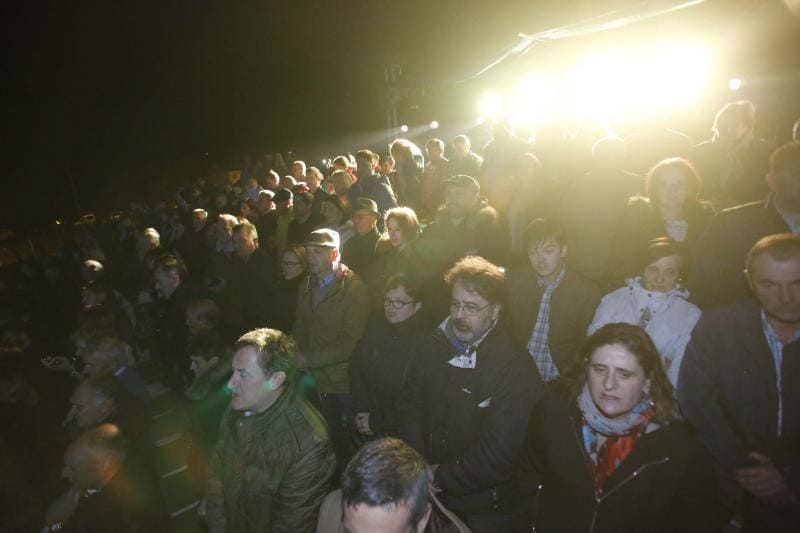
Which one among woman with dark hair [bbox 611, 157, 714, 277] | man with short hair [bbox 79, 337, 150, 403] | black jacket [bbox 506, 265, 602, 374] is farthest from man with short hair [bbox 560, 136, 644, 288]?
man with short hair [bbox 79, 337, 150, 403]

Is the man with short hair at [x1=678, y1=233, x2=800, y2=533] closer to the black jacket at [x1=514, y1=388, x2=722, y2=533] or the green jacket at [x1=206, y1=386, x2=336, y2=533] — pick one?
the black jacket at [x1=514, y1=388, x2=722, y2=533]

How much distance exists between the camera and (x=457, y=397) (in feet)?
9.11

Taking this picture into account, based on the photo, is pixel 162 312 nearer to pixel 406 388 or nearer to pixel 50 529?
pixel 50 529

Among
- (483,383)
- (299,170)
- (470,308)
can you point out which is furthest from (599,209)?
(299,170)

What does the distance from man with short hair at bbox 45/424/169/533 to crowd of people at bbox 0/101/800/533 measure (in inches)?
0.5

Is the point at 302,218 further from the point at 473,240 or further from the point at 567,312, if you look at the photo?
the point at 567,312

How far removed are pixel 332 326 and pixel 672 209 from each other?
10.3 feet

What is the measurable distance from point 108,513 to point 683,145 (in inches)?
251

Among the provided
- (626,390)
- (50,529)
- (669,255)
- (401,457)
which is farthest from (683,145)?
(50,529)

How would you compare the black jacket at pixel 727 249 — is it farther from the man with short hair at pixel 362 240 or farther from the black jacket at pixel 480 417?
the man with short hair at pixel 362 240

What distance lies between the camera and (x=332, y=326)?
415 centimetres

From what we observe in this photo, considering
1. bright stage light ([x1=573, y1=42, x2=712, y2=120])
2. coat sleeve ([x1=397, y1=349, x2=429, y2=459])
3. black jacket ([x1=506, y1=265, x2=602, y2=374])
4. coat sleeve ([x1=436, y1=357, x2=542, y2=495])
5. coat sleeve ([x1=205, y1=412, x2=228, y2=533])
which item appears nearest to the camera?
coat sleeve ([x1=436, y1=357, x2=542, y2=495])

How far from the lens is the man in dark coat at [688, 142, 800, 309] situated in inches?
112

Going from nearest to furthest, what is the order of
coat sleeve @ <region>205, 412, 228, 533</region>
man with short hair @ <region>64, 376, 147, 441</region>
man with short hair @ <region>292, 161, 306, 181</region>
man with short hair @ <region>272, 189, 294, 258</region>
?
coat sleeve @ <region>205, 412, 228, 533</region> < man with short hair @ <region>64, 376, 147, 441</region> < man with short hair @ <region>272, 189, 294, 258</region> < man with short hair @ <region>292, 161, 306, 181</region>
